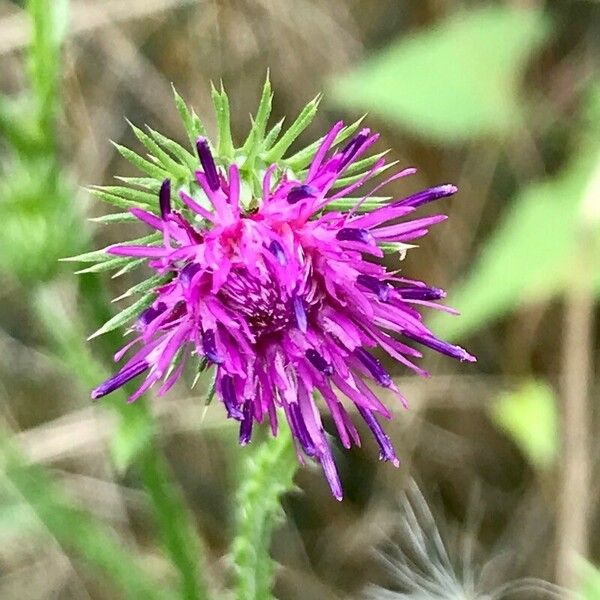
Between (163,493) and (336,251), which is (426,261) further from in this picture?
(336,251)

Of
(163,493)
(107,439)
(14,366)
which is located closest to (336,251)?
(163,493)

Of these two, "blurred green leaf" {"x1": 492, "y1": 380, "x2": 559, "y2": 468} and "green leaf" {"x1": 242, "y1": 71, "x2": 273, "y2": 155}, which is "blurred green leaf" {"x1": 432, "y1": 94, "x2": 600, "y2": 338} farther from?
"green leaf" {"x1": 242, "y1": 71, "x2": 273, "y2": 155}

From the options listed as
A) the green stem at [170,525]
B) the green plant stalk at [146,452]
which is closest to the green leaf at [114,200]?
the green plant stalk at [146,452]

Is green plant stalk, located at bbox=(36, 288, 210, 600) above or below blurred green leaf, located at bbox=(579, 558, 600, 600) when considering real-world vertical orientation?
above

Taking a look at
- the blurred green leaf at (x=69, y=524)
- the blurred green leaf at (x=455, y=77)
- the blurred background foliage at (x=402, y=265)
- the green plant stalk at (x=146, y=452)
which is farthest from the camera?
the blurred green leaf at (x=455, y=77)

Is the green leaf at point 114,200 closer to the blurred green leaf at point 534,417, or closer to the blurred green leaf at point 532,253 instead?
the blurred green leaf at point 532,253

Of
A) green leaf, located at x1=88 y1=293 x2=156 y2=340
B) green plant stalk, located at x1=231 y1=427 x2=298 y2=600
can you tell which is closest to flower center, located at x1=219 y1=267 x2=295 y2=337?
green leaf, located at x1=88 y1=293 x2=156 y2=340
